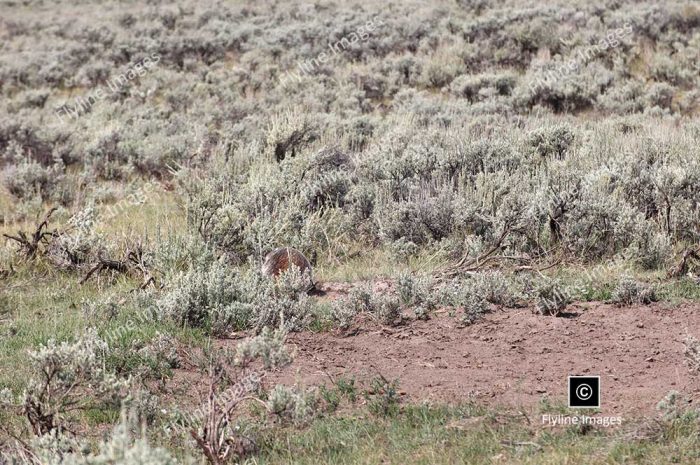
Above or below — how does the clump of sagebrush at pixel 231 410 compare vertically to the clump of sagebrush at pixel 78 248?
above

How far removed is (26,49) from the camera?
25.5 meters

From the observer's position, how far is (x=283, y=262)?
7.32 meters

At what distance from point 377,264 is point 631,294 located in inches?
111

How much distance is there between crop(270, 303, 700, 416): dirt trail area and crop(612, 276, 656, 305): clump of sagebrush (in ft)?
0.44

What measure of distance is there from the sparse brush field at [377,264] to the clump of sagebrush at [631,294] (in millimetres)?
24

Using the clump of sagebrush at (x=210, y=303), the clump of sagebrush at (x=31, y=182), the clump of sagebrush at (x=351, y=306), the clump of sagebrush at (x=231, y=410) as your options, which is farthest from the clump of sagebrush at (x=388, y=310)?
the clump of sagebrush at (x=31, y=182)

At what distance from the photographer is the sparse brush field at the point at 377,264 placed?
4.19 meters

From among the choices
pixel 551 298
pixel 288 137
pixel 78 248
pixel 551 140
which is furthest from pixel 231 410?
pixel 551 140

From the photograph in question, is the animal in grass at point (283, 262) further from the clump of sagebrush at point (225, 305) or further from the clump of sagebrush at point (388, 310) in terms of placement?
the clump of sagebrush at point (388, 310)

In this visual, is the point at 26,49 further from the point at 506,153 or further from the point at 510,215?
the point at 510,215

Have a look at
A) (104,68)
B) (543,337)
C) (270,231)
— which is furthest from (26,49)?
(543,337)

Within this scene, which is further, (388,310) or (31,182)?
(31,182)

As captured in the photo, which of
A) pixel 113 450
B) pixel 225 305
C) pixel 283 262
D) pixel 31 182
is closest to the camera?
pixel 113 450

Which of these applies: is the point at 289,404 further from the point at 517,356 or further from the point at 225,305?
the point at 225,305
